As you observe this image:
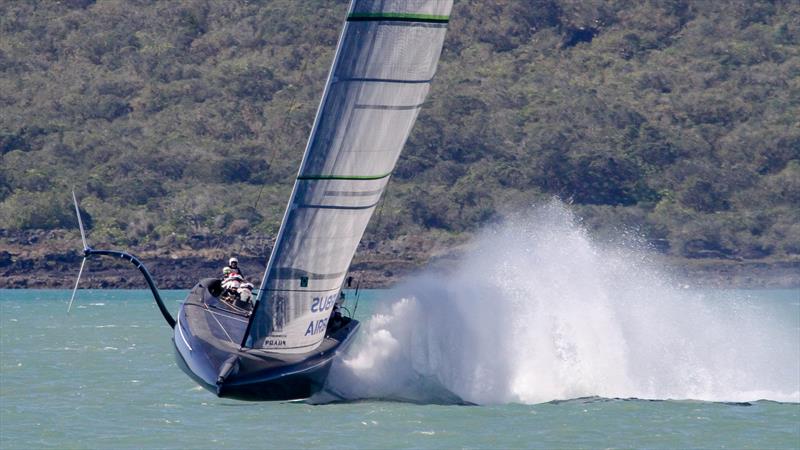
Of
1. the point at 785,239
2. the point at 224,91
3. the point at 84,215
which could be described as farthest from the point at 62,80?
the point at 785,239

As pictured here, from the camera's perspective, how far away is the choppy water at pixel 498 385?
72.6 feet

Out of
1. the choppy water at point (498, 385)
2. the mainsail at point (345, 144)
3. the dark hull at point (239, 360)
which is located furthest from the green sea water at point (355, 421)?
the mainsail at point (345, 144)

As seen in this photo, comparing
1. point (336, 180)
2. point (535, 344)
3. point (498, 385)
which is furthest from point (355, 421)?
point (535, 344)

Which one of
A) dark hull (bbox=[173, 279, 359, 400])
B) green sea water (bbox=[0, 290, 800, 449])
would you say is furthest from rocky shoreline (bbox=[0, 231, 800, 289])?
dark hull (bbox=[173, 279, 359, 400])

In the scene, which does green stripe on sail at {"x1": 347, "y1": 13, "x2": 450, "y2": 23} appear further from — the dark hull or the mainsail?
the dark hull

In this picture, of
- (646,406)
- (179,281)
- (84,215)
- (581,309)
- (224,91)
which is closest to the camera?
(646,406)

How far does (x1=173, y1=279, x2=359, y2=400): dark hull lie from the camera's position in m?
22.2

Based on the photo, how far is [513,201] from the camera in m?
107

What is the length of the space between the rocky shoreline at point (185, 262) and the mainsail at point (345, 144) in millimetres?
72605

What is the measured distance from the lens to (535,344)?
2566 centimetres

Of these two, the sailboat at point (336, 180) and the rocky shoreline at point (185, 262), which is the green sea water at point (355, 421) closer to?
the sailboat at point (336, 180)

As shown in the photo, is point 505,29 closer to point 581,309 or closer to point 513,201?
point 513,201

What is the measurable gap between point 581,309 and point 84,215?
79.3 metres

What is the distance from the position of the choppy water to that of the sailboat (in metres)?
0.98
